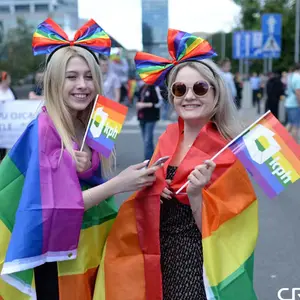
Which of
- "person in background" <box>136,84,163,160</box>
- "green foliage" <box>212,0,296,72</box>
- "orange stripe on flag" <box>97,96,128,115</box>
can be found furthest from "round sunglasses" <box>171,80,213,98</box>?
"green foliage" <box>212,0,296,72</box>

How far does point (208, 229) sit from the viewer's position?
2.04 meters

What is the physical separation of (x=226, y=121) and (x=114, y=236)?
659 mm

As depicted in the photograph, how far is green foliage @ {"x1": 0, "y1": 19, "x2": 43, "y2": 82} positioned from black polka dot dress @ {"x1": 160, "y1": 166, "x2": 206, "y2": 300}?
12.0 meters

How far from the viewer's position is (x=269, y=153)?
2041mm

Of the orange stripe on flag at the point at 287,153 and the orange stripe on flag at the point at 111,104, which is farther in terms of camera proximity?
the orange stripe on flag at the point at 111,104

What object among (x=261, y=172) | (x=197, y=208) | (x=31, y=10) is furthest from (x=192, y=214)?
(x=31, y=10)

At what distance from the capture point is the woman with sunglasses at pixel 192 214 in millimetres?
2043

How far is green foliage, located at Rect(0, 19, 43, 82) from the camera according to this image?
13.8 m

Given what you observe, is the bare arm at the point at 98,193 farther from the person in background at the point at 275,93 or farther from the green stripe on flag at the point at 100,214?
the person in background at the point at 275,93

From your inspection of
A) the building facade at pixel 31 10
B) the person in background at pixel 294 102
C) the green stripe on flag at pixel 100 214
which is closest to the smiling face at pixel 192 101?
the green stripe on flag at pixel 100 214

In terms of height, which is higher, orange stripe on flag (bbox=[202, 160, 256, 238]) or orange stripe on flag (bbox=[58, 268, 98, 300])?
orange stripe on flag (bbox=[202, 160, 256, 238])

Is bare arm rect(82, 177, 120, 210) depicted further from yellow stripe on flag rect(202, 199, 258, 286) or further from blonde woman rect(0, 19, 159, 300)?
yellow stripe on flag rect(202, 199, 258, 286)

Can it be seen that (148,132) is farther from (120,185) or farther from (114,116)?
(120,185)

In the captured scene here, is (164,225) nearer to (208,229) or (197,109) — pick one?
(208,229)
